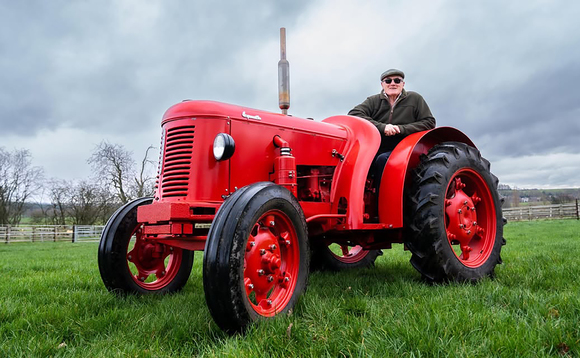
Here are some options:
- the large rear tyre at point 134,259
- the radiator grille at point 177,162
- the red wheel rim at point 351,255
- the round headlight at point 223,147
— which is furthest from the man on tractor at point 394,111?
the large rear tyre at point 134,259

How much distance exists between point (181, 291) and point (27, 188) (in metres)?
34.1

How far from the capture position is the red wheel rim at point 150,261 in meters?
3.62

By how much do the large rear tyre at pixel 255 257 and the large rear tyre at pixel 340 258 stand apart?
1922 mm

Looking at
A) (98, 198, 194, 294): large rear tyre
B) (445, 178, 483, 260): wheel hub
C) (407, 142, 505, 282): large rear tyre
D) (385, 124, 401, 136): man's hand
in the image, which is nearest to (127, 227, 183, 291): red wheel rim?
(98, 198, 194, 294): large rear tyre

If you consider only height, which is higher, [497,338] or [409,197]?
[409,197]

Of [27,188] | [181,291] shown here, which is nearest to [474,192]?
[181,291]

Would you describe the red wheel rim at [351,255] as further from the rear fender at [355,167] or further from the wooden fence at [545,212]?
the wooden fence at [545,212]

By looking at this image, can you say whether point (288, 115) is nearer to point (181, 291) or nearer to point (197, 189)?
point (197, 189)

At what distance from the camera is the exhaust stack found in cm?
359

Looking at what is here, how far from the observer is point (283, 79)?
3.61 metres

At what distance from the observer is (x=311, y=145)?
3.56 m

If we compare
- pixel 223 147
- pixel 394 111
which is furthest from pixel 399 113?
pixel 223 147

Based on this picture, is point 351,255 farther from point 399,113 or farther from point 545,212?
point 545,212

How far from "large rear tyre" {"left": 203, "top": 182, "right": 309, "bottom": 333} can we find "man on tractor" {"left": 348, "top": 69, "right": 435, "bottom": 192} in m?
1.64
